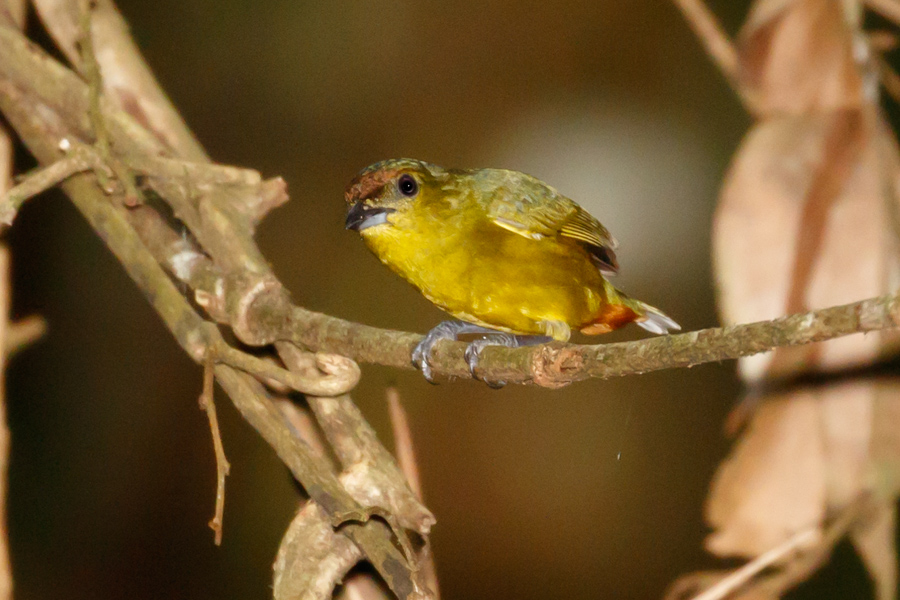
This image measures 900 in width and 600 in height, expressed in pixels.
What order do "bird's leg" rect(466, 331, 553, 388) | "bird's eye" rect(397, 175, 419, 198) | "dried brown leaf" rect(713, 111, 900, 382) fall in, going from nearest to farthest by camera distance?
1. "bird's leg" rect(466, 331, 553, 388)
2. "bird's eye" rect(397, 175, 419, 198)
3. "dried brown leaf" rect(713, 111, 900, 382)

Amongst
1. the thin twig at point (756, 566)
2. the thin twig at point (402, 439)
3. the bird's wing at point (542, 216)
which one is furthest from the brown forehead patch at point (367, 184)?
the thin twig at point (756, 566)

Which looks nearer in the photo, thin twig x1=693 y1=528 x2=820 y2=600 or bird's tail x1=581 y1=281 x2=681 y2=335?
bird's tail x1=581 y1=281 x2=681 y2=335

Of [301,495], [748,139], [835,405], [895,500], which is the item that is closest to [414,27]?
[748,139]

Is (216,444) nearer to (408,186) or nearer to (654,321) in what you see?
(408,186)

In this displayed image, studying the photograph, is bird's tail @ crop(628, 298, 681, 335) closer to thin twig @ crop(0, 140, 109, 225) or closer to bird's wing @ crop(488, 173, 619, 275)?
bird's wing @ crop(488, 173, 619, 275)

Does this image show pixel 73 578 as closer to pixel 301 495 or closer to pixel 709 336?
pixel 301 495

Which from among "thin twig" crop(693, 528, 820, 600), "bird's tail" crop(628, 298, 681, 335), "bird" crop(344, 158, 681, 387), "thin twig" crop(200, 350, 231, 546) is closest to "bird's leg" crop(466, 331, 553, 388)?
"bird" crop(344, 158, 681, 387)

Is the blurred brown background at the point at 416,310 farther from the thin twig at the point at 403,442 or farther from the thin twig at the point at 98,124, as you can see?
the thin twig at the point at 98,124

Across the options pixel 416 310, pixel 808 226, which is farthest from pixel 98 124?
pixel 808 226
